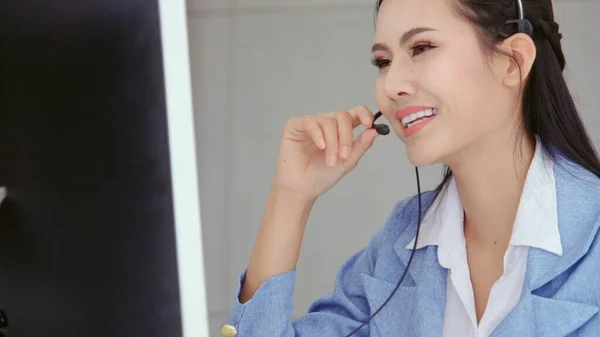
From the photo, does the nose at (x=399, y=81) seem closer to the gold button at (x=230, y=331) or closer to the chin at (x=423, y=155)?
the chin at (x=423, y=155)

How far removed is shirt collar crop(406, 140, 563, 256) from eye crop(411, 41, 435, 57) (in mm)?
235

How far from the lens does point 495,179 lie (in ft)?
3.95

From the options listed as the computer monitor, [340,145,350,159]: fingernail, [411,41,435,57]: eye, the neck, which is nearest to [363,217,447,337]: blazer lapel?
the neck

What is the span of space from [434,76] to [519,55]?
14 cm

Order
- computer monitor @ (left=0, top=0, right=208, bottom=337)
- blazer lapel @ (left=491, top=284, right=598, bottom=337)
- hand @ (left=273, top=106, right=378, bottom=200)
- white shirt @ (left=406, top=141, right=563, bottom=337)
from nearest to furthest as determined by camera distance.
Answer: computer monitor @ (left=0, top=0, right=208, bottom=337)
blazer lapel @ (left=491, top=284, right=598, bottom=337)
white shirt @ (left=406, top=141, right=563, bottom=337)
hand @ (left=273, top=106, right=378, bottom=200)

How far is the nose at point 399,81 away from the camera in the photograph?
1.14m

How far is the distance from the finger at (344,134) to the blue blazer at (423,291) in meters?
0.21

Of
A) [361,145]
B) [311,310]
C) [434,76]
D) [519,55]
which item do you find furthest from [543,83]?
[311,310]

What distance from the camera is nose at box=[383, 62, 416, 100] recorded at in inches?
44.9

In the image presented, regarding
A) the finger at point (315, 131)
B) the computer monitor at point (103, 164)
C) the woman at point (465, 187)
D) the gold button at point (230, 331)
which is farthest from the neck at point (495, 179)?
the computer monitor at point (103, 164)

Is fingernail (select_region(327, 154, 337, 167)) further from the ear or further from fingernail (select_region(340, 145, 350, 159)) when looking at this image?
the ear

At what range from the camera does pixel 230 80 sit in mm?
2500

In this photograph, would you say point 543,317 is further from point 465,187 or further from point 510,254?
point 465,187

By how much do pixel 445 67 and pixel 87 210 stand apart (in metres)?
0.78
